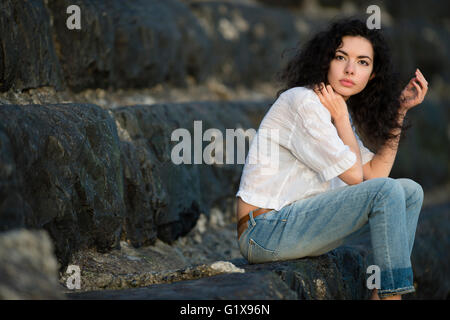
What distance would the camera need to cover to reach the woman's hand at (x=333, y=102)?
2461mm

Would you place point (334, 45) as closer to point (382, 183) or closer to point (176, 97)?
point (382, 183)

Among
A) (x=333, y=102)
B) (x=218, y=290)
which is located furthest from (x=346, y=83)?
(x=218, y=290)

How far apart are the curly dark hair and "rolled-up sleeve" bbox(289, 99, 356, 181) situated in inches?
8.9

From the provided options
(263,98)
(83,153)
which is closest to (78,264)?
(83,153)

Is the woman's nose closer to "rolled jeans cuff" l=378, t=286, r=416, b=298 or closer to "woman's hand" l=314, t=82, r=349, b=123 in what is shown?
"woman's hand" l=314, t=82, r=349, b=123

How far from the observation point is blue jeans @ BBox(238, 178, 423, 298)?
6.90 feet

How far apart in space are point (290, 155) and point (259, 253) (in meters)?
0.37

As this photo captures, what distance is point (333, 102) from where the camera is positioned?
2475mm

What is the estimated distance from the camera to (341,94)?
2629 millimetres

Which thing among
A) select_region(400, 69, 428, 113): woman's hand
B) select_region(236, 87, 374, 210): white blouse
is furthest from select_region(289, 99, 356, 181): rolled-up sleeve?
select_region(400, 69, 428, 113): woman's hand

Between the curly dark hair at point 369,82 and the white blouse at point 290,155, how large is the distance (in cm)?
20

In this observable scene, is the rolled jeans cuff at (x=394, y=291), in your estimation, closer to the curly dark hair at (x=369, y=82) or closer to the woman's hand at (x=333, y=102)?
the woman's hand at (x=333, y=102)

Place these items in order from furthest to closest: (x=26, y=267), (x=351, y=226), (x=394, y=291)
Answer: (x=351, y=226) < (x=394, y=291) < (x=26, y=267)

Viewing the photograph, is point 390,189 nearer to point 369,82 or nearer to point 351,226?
point 351,226
